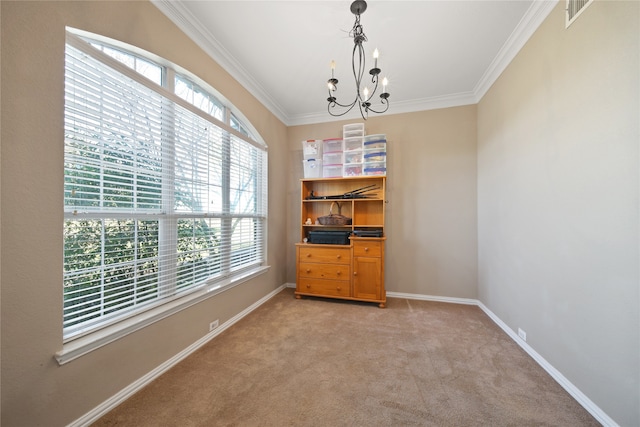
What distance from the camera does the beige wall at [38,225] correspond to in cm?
102

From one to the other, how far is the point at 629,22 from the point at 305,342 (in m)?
3.00

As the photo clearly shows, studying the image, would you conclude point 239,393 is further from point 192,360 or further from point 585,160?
point 585,160

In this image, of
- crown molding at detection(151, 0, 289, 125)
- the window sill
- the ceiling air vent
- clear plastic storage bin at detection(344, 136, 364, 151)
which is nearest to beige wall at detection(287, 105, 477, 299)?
clear plastic storage bin at detection(344, 136, 364, 151)

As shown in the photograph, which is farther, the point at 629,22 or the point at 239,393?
the point at 239,393

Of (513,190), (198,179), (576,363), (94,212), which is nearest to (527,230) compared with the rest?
(513,190)

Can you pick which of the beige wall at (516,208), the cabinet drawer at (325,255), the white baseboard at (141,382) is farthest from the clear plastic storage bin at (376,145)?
the white baseboard at (141,382)

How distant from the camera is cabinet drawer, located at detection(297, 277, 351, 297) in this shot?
308cm

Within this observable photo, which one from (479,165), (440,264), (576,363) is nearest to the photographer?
(576,363)

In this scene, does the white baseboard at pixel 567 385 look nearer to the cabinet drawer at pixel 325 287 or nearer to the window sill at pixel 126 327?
the cabinet drawer at pixel 325 287

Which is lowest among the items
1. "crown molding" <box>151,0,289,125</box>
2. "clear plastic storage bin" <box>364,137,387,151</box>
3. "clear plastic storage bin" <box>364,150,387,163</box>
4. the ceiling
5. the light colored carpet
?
the light colored carpet

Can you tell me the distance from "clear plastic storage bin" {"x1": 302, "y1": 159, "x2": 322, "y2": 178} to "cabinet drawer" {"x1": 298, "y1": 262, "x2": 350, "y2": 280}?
52.6 inches

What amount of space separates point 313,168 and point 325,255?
1320mm

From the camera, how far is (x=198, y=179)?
2.10m

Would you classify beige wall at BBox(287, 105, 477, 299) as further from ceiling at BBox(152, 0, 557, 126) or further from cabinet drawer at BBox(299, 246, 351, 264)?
cabinet drawer at BBox(299, 246, 351, 264)
